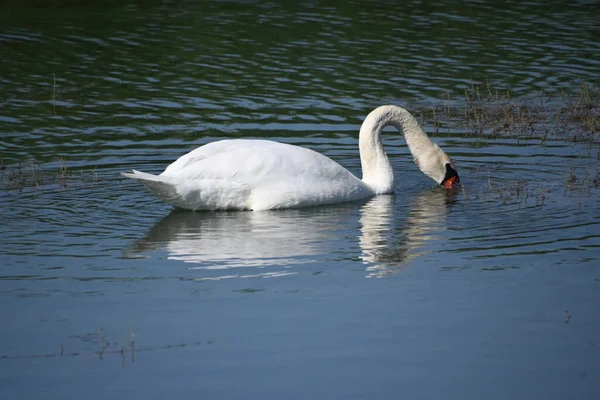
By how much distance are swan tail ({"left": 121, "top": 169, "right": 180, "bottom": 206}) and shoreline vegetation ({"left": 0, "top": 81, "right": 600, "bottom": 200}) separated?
1.67 m

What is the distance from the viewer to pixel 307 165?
1176cm

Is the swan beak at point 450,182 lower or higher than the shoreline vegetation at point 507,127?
lower

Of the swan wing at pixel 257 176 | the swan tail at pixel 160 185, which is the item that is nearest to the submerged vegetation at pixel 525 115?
the swan wing at pixel 257 176

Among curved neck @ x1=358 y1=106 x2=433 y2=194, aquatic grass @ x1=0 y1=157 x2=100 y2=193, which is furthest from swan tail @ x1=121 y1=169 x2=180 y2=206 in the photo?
A: curved neck @ x1=358 y1=106 x2=433 y2=194

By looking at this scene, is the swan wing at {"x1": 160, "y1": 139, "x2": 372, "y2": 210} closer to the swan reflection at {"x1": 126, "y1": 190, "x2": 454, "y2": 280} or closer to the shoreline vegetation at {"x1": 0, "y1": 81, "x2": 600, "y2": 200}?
the swan reflection at {"x1": 126, "y1": 190, "x2": 454, "y2": 280}

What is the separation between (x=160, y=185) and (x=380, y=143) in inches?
118

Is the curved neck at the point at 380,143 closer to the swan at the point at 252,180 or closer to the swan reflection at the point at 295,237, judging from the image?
the swan at the point at 252,180

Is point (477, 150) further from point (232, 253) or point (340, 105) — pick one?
point (232, 253)

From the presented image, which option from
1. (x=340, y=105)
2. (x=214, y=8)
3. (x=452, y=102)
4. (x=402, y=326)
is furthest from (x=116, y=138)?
(x=214, y=8)

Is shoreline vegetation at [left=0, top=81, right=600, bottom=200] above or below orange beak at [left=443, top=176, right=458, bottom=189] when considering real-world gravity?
above

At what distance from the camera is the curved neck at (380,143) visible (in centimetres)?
1255

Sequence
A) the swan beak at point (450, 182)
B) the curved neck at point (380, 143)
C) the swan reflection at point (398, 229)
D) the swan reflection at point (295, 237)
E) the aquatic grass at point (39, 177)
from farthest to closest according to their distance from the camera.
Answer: the swan beak at point (450, 182) < the curved neck at point (380, 143) < the aquatic grass at point (39, 177) < the swan reflection at point (398, 229) < the swan reflection at point (295, 237)

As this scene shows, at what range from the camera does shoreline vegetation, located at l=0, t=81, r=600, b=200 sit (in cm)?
1244

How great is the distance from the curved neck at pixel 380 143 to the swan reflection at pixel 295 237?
426 mm
